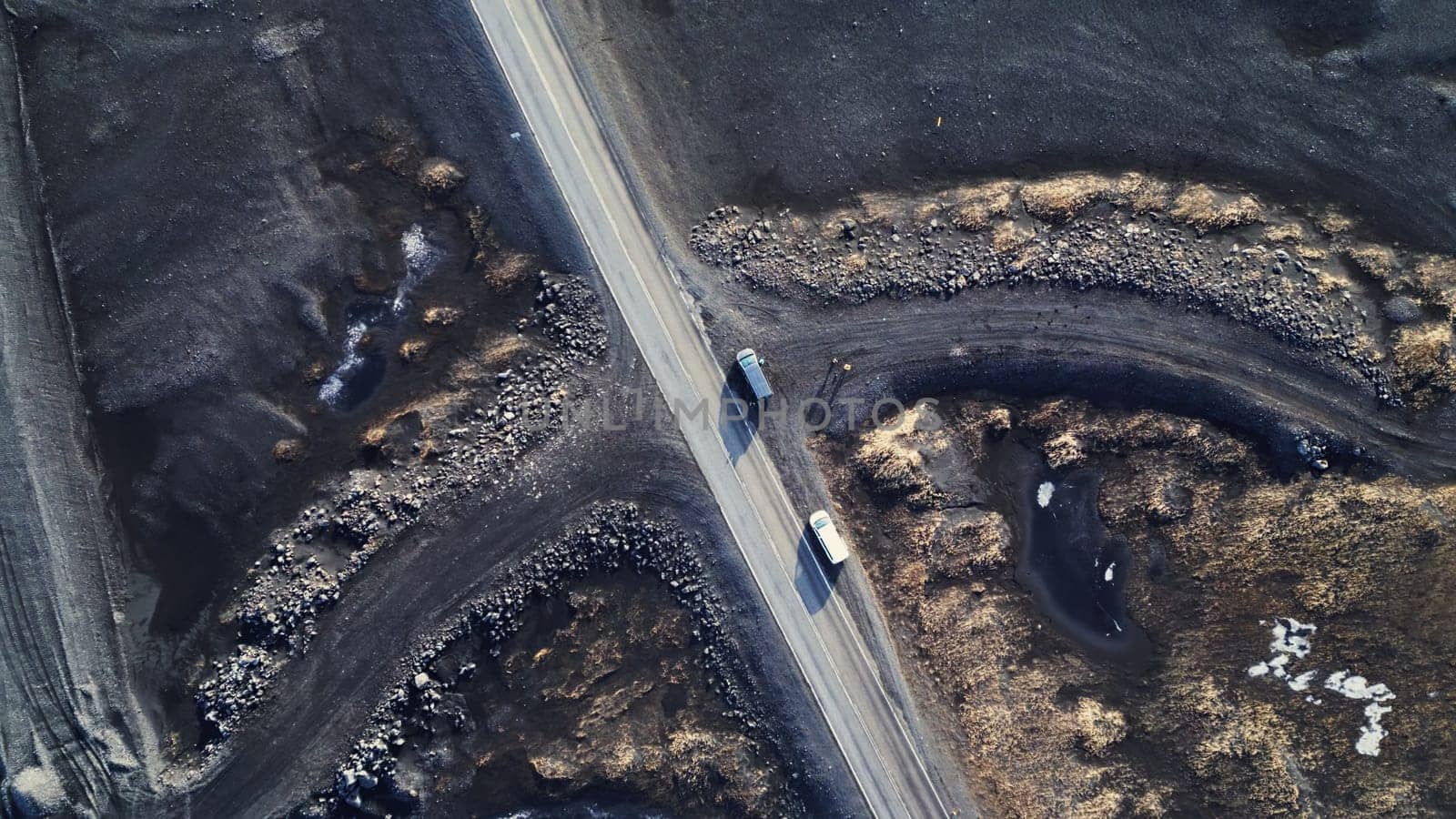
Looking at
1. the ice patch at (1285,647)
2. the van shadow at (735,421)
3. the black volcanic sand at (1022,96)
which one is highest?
the black volcanic sand at (1022,96)

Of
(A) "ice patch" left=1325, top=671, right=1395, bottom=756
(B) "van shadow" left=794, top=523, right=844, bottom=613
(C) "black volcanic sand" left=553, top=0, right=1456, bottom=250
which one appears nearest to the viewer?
(A) "ice patch" left=1325, top=671, right=1395, bottom=756

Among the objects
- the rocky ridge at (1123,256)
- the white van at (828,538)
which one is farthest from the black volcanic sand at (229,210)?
the white van at (828,538)

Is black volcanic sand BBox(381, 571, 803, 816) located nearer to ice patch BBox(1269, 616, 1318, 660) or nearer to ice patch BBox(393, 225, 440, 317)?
ice patch BBox(393, 225, 440, 317)

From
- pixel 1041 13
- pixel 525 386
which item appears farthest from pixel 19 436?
pixel 1041 13

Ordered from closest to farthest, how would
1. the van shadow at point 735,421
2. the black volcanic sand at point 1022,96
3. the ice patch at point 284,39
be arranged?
the van shadow at point 735,421, the black volcanic sand at point 1022,96, the ice patch at point 284,39

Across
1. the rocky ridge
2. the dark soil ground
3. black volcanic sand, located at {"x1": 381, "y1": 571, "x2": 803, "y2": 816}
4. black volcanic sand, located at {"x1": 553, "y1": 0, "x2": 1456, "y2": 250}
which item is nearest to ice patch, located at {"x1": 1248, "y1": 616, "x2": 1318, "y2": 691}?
the rocky ridge

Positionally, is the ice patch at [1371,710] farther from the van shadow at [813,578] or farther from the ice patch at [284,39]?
the ice patch at [284,39]
